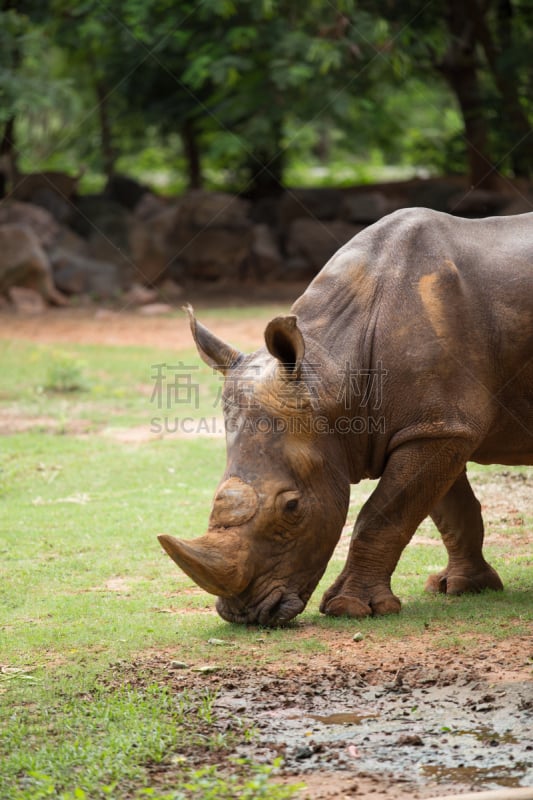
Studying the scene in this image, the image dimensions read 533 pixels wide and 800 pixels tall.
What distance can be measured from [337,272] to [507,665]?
2500mm

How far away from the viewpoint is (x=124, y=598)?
25.5 ft

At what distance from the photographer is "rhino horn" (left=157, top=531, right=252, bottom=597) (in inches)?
241

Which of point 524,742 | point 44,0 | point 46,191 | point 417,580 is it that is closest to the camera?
point 524,742

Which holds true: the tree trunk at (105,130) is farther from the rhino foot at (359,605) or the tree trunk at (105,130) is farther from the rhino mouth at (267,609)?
the rhino mouth at (267,609)

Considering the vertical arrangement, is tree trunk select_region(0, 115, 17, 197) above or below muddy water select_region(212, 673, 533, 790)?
above

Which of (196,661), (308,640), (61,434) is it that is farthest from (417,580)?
(61,434)

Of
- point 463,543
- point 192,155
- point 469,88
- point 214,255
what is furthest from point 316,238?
point 463,543

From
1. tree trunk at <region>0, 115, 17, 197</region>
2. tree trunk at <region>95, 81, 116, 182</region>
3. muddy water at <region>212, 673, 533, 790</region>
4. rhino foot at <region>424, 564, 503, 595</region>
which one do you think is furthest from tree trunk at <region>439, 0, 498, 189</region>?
Answer: muddy water at <region>212, 673, 533, 790</region>

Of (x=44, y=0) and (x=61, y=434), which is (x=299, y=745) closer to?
(x=61, y=434)

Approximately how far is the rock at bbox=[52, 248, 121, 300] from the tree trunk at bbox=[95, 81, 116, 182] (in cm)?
363

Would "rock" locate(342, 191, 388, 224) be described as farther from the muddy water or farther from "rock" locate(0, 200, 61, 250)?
the muddy water

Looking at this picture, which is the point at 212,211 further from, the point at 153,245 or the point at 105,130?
the point at 105,130

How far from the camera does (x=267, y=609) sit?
22.0 feet

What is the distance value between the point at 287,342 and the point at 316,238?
17.7m
